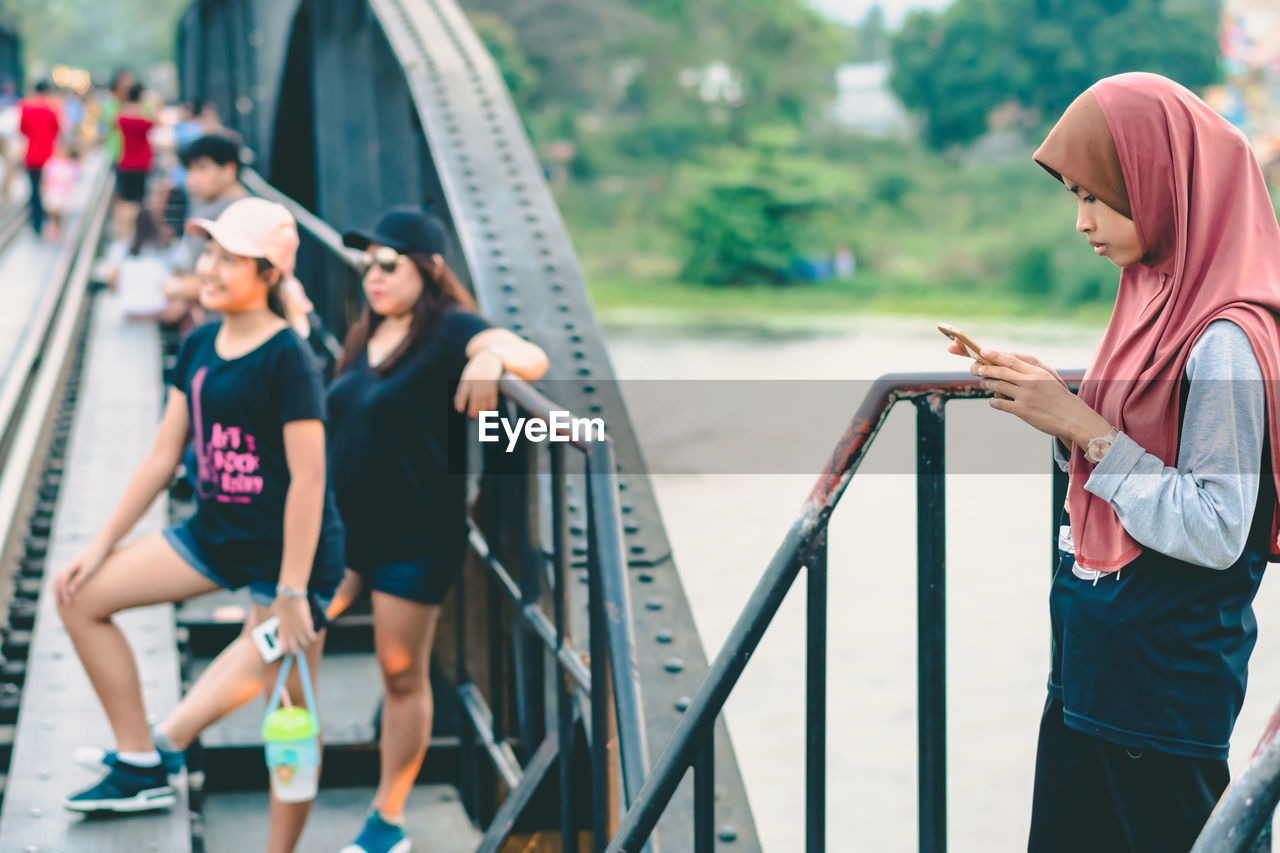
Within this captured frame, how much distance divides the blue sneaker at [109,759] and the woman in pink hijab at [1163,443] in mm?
2173

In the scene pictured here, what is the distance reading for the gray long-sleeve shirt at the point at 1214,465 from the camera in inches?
64.4

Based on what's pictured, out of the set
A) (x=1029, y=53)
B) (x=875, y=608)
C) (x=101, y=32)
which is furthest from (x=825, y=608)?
(x=101, y=32)

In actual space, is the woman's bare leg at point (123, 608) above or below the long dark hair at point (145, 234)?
below

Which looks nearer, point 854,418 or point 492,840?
point 854,418

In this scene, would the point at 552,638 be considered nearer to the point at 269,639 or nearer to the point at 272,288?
the point at 269,639

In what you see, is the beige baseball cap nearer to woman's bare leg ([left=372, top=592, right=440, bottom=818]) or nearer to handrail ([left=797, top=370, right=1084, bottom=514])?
woman's bare leg ([left=372, top=592, right=440, bottom=818])

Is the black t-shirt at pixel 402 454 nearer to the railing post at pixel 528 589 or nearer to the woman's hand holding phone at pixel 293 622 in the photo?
the railing post at pixel 528 589

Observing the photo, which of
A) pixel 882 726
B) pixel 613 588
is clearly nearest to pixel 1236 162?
pixel 613 588

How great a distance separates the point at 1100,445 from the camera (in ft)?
5.74

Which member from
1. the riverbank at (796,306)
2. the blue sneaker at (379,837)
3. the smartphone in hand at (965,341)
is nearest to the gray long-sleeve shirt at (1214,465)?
the smartphone in hand at (965,341)

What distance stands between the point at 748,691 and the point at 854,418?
41.9ft

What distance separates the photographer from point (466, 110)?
495 centimetres

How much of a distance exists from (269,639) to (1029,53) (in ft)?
160

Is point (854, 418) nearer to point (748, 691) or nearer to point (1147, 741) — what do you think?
point (1147, 741)
